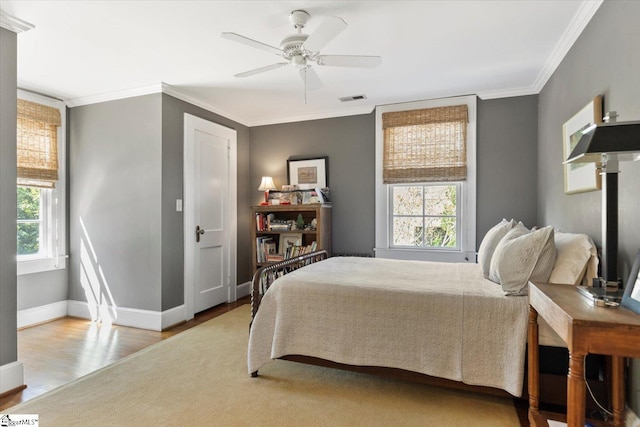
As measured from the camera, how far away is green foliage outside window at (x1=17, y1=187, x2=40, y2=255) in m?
3.56

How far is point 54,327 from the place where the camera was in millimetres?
A: 3514

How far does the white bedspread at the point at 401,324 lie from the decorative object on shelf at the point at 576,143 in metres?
0.90

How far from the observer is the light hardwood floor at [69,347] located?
2361 mm

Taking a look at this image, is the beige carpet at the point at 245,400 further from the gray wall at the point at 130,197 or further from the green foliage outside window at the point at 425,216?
the green foliage outside window at the point at 425,216

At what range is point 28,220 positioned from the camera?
143 inches

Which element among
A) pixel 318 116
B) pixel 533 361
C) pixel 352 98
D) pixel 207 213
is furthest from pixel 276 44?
pixel 533 361

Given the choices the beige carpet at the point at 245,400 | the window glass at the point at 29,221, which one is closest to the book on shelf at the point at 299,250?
the beige carpet at the point at 245,400

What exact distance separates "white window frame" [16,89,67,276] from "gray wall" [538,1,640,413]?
16.5ft

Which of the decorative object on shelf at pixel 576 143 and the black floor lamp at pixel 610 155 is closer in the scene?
the black floor lamp at pixel 610 155

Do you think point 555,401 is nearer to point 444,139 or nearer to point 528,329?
point 528,329

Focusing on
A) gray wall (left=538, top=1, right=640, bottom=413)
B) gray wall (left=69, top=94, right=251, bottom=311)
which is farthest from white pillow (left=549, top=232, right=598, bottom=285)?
gray wall (left=69, top=94, right=251, bottom=311)

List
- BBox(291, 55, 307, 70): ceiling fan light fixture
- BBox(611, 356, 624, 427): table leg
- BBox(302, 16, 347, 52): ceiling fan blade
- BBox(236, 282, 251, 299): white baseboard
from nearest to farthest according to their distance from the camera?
BBox(611, 356, 624, 427): table leg, BBox(302, 16, 347, 52): ceiling fan blade, BBox(291, 55, 307, 70): ceiling fan light fixture, BBox(236, 282, 251, 299): white baseboard

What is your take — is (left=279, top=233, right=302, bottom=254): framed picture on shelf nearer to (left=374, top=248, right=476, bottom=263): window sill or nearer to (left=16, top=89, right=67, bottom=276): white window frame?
(left=374, top=248, right=476, bottom=263): window sill

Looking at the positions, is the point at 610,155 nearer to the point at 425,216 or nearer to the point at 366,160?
the point at 425,216
